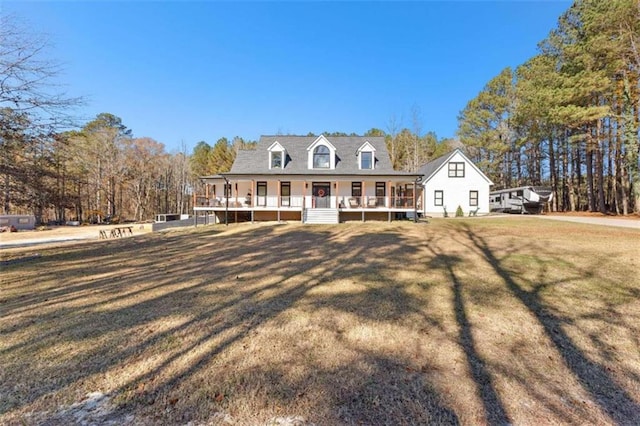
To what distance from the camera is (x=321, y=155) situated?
2209cm

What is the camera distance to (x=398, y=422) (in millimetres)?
2467

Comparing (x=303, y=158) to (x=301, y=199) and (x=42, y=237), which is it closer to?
(x=301, y=199)

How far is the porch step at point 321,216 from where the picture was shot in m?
19.8

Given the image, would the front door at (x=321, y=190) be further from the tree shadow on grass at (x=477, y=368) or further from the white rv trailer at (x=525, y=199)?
the white rv trailer at (x=525, y=199)

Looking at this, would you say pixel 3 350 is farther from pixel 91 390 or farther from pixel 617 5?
pixel 617 5

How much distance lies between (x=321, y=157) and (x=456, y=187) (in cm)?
1356

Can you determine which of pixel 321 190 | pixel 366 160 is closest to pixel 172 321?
pixel 321 190

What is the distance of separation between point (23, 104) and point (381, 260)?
10595 millimetres

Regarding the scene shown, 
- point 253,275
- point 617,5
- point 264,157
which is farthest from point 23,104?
point 617,5

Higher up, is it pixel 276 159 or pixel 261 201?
pixel 276 159

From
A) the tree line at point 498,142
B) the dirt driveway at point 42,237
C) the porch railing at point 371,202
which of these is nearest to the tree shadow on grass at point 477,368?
the tree line at point 498,142

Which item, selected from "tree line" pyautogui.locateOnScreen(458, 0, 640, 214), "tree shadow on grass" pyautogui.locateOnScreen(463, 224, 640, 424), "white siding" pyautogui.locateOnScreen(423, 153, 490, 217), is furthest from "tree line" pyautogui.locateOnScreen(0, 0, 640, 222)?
"tree shadow on grass" pyautogui.locateOnScreen(463, 224, 640, 424)

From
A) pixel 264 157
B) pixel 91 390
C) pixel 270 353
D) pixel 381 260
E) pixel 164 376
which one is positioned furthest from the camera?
pixel 264 157

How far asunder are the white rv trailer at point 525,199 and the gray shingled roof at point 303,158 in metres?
15.1
